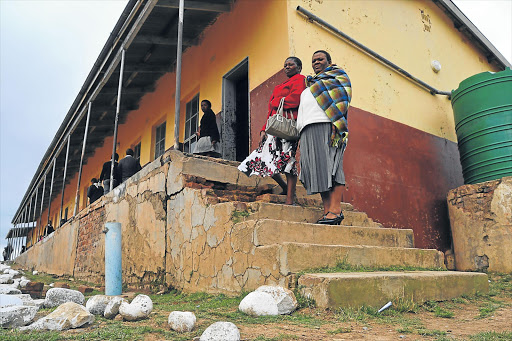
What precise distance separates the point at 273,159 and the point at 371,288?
60.3 inches

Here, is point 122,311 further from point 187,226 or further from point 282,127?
point 282,127

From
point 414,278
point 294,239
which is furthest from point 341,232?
point 414,278

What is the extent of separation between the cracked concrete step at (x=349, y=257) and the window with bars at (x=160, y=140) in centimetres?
703

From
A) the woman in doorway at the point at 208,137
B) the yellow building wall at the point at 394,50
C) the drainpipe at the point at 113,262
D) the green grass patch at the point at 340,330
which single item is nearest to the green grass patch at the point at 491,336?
the green grass patch at the point at 340,330

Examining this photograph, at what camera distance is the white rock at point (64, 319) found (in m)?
1.91

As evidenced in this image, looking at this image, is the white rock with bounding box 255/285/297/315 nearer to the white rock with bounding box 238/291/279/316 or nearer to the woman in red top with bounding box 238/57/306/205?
the white rock with bounding box 238/291/279/316

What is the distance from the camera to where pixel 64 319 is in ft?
6.37

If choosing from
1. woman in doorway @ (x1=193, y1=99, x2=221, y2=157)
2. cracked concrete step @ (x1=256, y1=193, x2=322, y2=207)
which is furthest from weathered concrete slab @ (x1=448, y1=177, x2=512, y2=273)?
woman in doorway @ (x1=193, y1=99, x2=221, y2=157)

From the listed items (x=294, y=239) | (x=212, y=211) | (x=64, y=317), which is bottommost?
(x=64, y=317)

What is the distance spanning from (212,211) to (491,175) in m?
4.34

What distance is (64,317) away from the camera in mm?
1957

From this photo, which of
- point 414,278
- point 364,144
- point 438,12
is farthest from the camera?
point 438,12

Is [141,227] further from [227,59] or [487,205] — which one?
[487,205]

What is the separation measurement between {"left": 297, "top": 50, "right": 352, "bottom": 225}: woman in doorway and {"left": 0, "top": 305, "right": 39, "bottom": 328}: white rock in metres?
2.08
